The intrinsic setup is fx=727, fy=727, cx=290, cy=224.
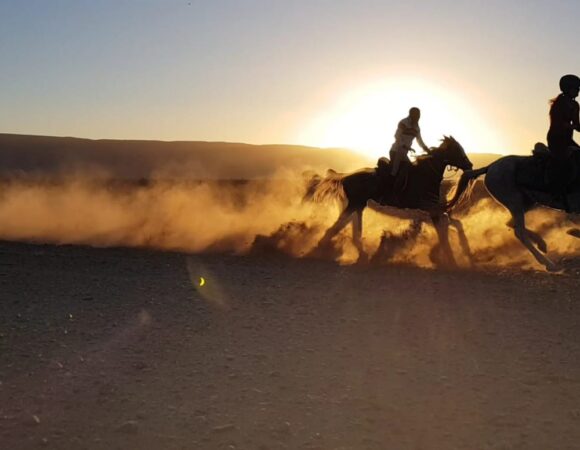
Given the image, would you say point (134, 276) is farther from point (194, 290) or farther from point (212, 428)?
point (212, 428)

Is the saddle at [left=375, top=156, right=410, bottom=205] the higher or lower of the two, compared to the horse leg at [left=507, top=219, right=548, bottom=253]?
higher

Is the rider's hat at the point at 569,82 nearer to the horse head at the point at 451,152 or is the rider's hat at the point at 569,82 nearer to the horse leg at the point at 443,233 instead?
the horse head at the point at 451,152

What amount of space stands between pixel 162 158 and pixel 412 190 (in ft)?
274

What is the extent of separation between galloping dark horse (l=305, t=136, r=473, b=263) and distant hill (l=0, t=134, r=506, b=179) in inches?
2082

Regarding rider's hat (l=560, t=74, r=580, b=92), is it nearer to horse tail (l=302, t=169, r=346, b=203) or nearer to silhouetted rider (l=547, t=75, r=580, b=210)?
silhouetted rider (l=547, t=75, r=580, b=210)

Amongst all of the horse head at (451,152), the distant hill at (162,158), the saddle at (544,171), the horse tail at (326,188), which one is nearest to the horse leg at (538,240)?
the saddle at (544,171)

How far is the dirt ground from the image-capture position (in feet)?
15.7

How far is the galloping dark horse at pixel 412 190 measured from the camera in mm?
13531

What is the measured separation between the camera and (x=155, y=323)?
299 inches

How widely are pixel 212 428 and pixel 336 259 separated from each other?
26.7 feet

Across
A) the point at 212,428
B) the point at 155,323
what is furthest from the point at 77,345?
the point at 212,428

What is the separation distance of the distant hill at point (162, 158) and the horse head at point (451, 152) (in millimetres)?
53287

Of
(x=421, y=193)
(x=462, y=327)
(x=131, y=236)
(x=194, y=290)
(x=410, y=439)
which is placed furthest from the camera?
(x=131, y=236)

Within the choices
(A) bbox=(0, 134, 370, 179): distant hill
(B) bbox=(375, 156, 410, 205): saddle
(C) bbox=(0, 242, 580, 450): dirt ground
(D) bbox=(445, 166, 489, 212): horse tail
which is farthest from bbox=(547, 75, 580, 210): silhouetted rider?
(A) bbox=(0, 134, 370, 179): distant hill
